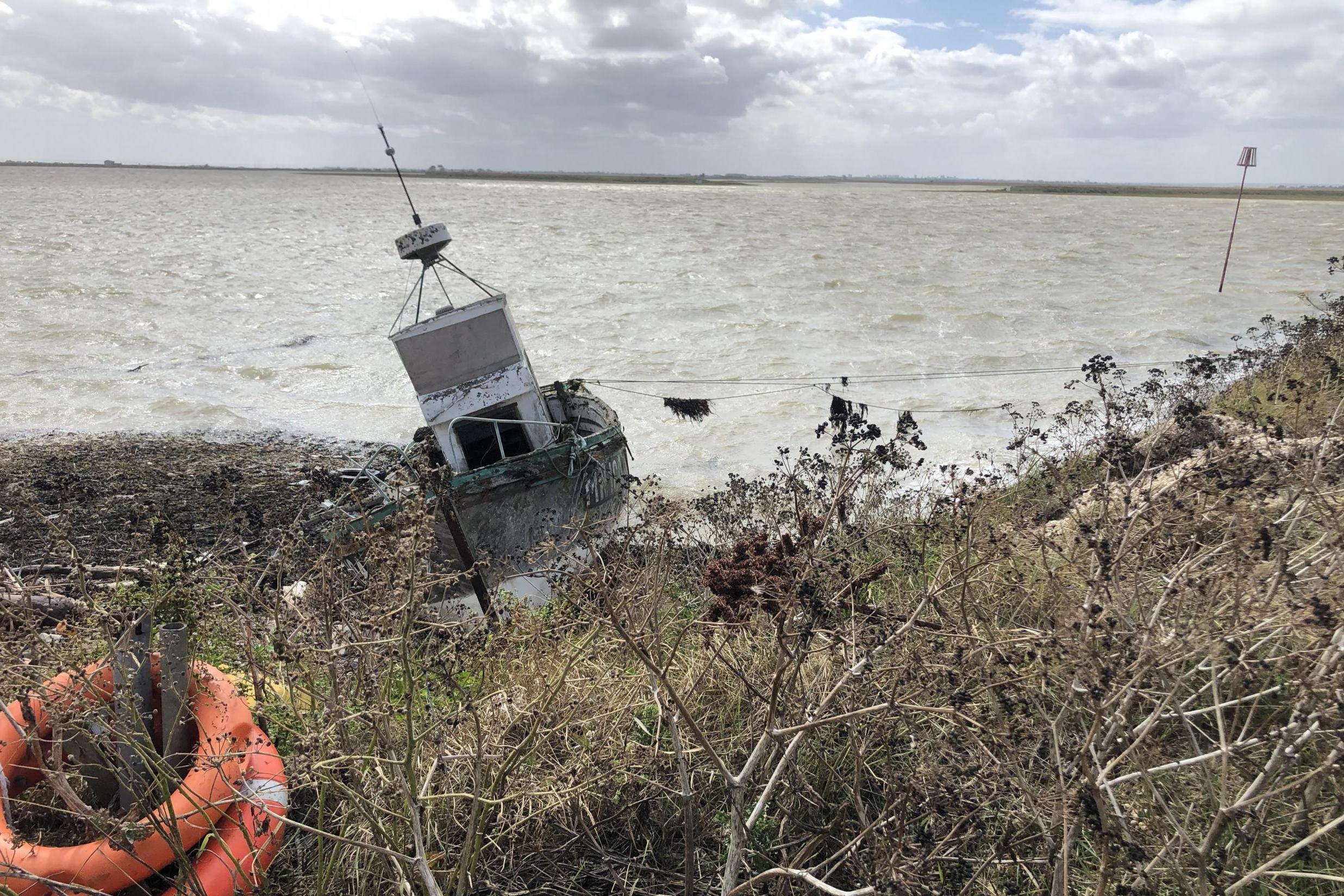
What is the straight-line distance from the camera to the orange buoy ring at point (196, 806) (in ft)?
10.5

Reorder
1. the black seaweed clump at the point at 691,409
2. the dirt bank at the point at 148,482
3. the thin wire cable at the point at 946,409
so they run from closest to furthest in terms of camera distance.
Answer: the dirt bank at the point at 148,482 → the black seaweed clump at the point at 691,409 → the thin wire cable at the point at 946,409

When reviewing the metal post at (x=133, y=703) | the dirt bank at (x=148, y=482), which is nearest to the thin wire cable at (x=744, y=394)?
the dirt bank at (x=148, y=482)

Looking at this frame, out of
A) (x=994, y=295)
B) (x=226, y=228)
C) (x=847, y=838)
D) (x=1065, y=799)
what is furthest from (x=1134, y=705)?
(x=226, y=228)

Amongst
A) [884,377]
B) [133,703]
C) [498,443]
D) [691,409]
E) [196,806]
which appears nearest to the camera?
[196,806]

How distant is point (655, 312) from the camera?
27.7 m

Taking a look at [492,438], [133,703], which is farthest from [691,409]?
[133,703]

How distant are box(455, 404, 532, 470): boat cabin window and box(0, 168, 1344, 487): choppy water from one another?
4283 mm

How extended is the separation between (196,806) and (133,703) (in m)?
0.48

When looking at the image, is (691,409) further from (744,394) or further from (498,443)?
(498,443)

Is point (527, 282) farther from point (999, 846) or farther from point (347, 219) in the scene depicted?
point (347, 219)

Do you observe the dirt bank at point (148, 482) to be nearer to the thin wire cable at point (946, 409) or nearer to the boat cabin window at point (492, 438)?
the boat cabin window at point (492, 438)

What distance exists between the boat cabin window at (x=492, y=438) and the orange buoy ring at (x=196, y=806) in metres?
5.88

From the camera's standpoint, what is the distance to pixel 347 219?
67938mm

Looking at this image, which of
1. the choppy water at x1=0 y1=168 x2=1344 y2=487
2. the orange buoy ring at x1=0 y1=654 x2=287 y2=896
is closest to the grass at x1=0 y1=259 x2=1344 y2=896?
the orange buoy ring at x1=0 y1=654 x2=287 y2=896
